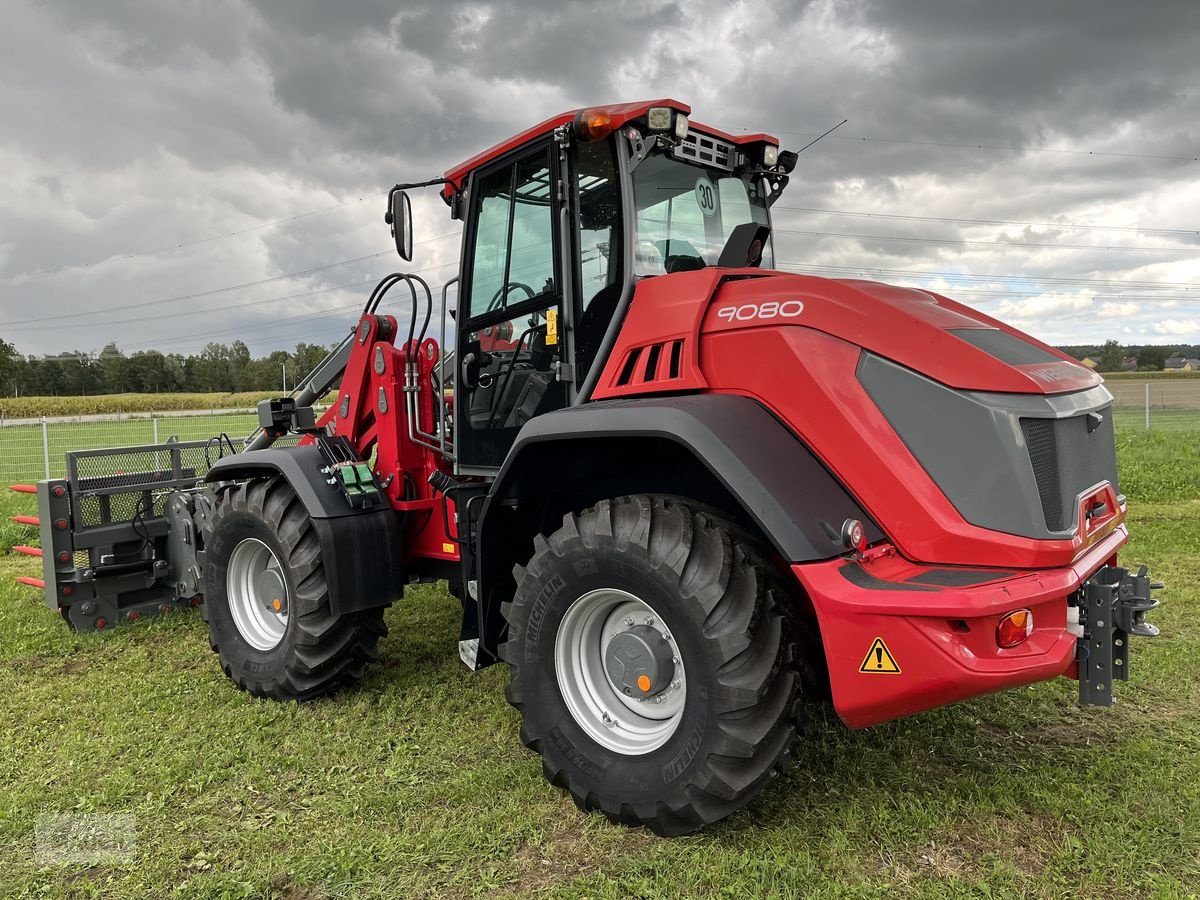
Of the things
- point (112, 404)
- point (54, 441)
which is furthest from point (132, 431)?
point (112, 404)

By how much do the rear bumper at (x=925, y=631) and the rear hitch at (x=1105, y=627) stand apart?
0.14m

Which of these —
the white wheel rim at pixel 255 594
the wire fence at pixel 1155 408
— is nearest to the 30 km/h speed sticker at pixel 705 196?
the white wheel rim at pixel 255 594

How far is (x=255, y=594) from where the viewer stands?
16.1ft

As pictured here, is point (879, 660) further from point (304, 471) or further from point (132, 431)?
point (132, 431)

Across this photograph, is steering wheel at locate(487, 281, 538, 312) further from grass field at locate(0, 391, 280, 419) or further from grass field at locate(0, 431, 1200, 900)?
grass field at locate(0, 391, 280, 419)

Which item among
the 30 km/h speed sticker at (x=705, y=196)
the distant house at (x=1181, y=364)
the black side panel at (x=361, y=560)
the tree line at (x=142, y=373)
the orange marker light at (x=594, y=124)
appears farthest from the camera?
the tree line at (x=142, y=373)

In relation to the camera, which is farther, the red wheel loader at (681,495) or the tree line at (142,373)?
the tree line at (142,373)

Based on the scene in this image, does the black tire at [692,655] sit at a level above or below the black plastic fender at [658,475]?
below

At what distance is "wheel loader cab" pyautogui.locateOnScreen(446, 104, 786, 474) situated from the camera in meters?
3.60

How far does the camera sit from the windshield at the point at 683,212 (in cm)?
369

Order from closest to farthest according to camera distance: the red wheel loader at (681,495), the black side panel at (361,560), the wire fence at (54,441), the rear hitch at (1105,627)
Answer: the red wheel loader at (681,495), the rear hitch at (1105,627), the black side panel at (361,560), the wire fence at (54,441)

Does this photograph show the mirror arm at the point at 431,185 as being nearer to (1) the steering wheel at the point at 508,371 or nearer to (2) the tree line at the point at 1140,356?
(1) the steering wheel at the point at 508,371

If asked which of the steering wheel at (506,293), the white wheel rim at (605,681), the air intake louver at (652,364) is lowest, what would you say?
the white wheel rim at (605,681)

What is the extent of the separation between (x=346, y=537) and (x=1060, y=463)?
325 cm
